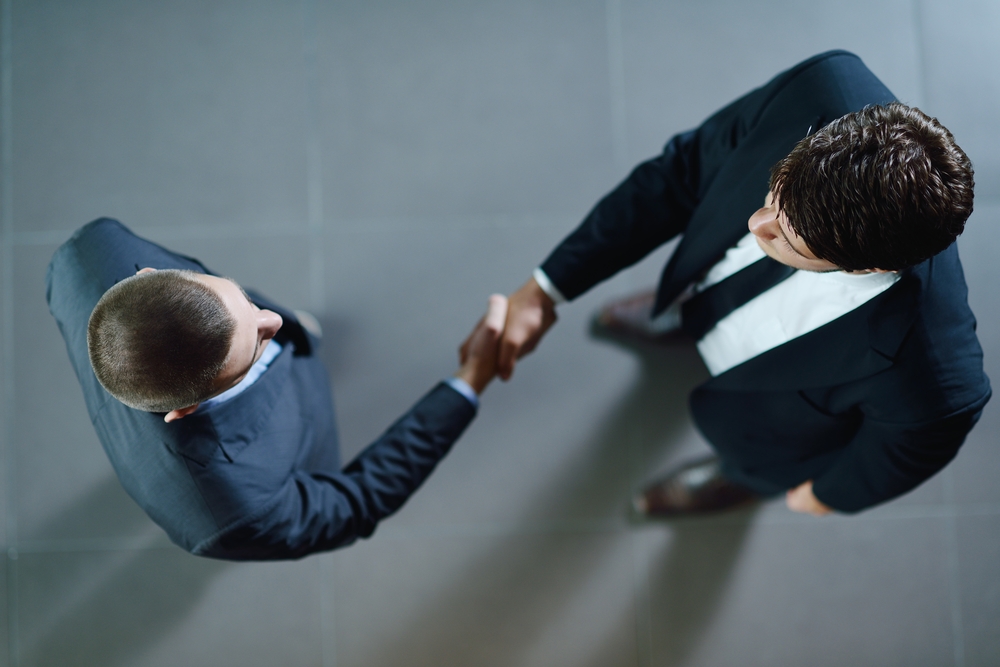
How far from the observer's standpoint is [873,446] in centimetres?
109

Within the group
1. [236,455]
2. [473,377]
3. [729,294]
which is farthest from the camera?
[473,377]

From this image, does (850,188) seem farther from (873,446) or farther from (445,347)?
(445,347)

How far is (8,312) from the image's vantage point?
6.21 feet

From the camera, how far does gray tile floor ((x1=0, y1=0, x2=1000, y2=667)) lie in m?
1.88

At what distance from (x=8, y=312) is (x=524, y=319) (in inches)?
63.4

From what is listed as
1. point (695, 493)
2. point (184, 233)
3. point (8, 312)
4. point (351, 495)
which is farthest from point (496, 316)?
point (8, 312)

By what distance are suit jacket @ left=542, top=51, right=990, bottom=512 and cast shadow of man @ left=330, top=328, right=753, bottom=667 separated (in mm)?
430

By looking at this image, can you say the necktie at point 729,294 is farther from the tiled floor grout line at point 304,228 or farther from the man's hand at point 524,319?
the tiled floor grout line at point 304,228

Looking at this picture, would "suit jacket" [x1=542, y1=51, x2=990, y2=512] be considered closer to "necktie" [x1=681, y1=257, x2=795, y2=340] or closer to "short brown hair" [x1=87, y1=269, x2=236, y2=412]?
"necktie" [x1=681, y1=257, x2=795, y2=340]

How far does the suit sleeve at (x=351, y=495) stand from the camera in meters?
1.07

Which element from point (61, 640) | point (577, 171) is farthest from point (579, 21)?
point (61, 640)

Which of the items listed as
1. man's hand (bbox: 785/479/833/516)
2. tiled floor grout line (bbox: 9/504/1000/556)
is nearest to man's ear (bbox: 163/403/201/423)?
tiled floor grout line (bbox: 9/504/1000/556)

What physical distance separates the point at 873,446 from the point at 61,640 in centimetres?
223

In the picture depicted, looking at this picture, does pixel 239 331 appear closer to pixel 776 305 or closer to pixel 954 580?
pixel 776 305
